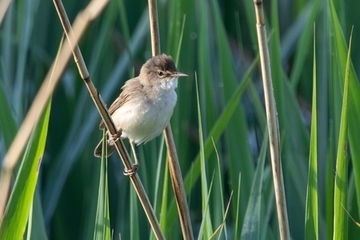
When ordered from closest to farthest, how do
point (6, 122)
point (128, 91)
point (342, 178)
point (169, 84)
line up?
point (342, 178), point (6, 122), point (169, 84), point (128, 91)

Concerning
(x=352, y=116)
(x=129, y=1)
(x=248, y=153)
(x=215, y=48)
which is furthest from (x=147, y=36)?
(x=352, y=116)

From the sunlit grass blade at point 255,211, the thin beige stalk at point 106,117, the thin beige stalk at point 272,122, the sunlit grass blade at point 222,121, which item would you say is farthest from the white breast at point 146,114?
the thin beige stalk at point 272,122

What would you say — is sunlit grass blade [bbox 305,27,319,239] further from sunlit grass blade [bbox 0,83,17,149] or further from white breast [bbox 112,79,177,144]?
sunlit grass blade [bbox 0,83,17,149]

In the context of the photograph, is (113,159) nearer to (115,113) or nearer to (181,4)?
(115,113)

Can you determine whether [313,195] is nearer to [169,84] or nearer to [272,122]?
[272,122]

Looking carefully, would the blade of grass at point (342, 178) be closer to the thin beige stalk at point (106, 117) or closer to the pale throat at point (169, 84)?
the thin beige stalk at point (106, 117)

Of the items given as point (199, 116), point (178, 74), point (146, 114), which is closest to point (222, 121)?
point (199, 116)
